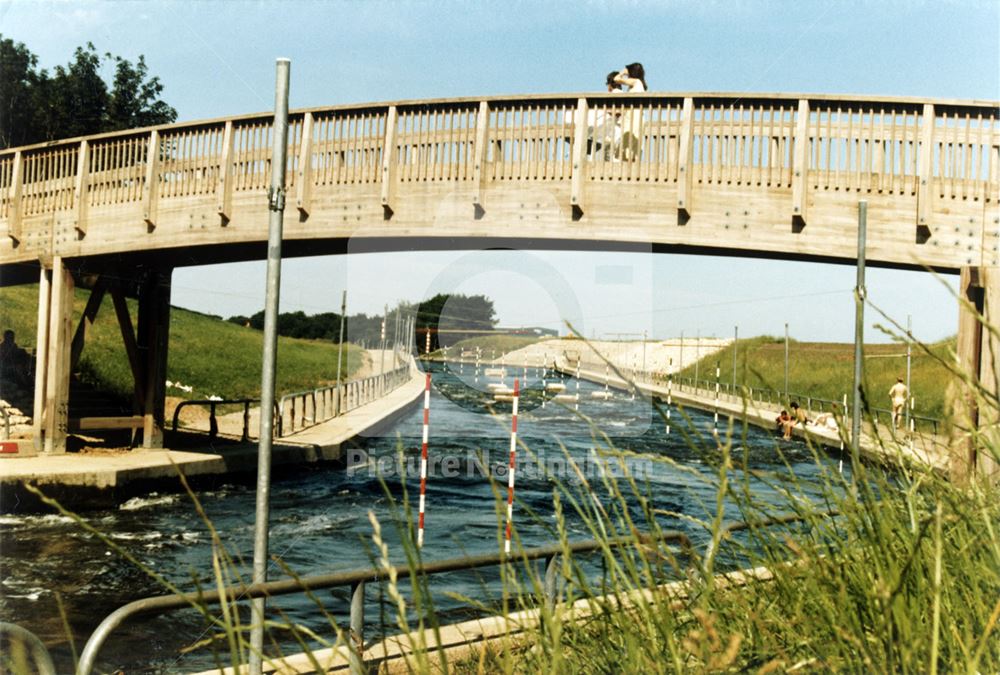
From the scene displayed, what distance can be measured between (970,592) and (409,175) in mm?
10686

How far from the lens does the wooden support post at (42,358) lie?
17906 mm

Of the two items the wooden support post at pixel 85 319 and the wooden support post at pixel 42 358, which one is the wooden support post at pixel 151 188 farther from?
the wooden support post at pixel 85 319

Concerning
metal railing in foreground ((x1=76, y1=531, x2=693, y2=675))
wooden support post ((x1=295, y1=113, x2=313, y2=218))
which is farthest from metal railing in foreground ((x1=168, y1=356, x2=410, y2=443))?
metal railing in foreground ((x1=76, y1=531, x2=693, y2=675))

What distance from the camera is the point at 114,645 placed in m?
8.70

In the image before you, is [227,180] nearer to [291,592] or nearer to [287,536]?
[287,536]

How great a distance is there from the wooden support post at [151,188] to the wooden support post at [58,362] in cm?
289

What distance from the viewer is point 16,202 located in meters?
18.4

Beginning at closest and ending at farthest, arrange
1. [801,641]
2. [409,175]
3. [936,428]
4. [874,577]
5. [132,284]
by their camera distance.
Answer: [801,641] → [874,577] → [409,175] → [132,284] → [936,428]

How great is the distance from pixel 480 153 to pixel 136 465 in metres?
8.52

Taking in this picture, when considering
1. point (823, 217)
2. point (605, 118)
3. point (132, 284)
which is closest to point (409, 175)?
point (605, 118)

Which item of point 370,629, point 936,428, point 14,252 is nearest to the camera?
point 370,629

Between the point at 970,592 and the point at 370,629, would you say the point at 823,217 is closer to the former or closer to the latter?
the point at 370,629

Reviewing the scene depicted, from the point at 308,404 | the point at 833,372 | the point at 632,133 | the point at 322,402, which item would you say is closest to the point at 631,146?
the point at 632,133

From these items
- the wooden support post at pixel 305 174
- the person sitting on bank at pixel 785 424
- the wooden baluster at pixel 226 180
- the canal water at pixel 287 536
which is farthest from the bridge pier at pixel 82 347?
the person sitting on bank at pixel 785 424
